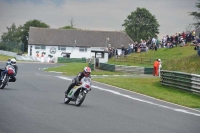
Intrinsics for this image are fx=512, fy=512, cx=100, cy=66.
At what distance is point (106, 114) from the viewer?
51.0ft

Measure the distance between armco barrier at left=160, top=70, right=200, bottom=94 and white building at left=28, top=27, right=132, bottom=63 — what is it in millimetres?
77994

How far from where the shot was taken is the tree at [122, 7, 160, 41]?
12781 cm

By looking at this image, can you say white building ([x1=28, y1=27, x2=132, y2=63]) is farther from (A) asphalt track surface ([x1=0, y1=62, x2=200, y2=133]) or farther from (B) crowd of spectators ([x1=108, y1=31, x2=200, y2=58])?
(A) asphalt track surface ([x1=0, y1=62, x2=200, y2=133])

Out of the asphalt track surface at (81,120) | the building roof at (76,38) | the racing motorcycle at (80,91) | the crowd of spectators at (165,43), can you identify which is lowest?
the asphalt track surface at (81,120)

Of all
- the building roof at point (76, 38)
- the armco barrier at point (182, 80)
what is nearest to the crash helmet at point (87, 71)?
the armco barrier at point (182, 80)

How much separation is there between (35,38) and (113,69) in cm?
6630

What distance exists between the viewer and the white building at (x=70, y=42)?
112500mm

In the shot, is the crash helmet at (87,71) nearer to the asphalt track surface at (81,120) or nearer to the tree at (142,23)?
the asphalt track surface at (81,120)

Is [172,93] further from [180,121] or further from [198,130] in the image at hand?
[198,130]

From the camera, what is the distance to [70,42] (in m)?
114

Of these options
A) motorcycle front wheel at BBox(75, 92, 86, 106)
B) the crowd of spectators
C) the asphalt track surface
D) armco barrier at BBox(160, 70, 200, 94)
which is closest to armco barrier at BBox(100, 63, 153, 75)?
the crowd of spectators

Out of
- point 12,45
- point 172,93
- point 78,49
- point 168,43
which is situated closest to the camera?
point 172,93

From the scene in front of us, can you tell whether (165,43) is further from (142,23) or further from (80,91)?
(142,23)

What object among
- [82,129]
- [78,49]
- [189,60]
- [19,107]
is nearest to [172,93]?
[189,60]
